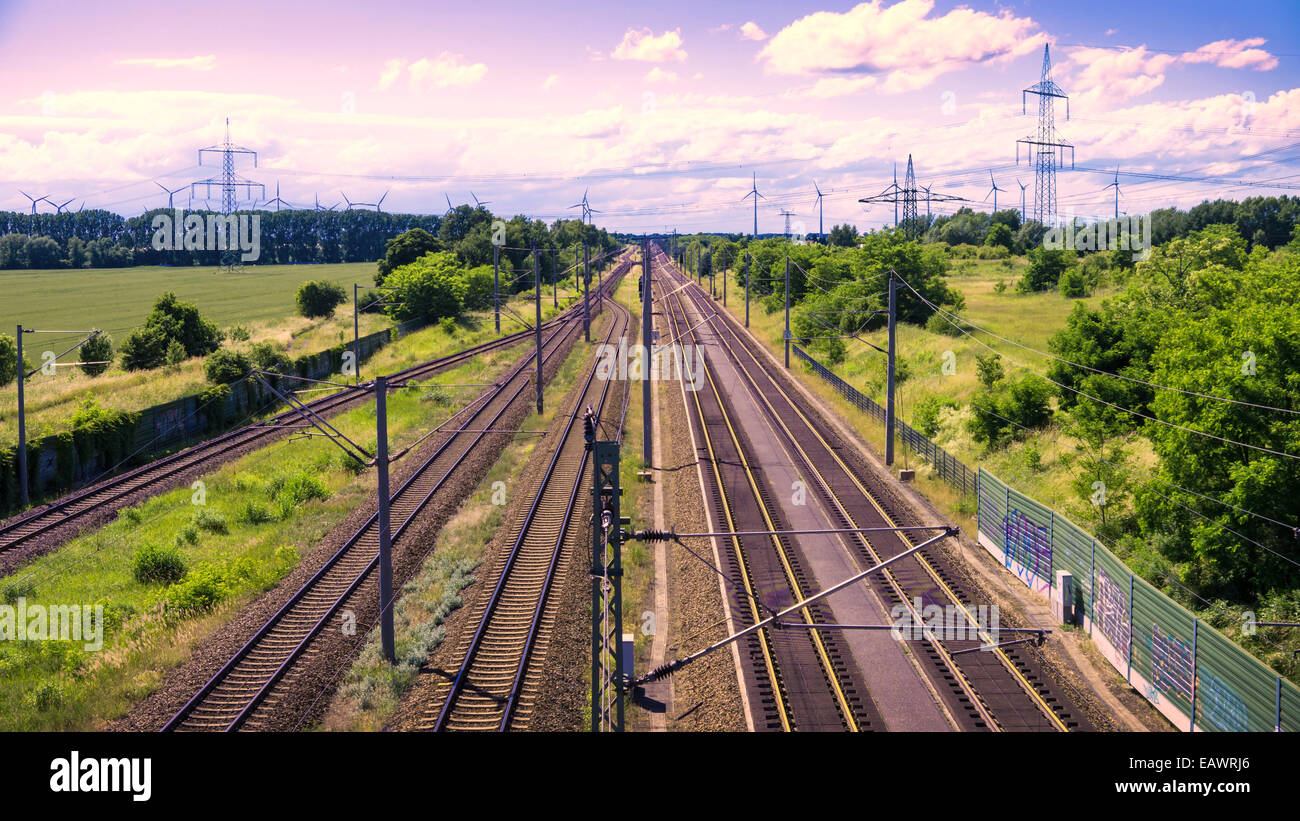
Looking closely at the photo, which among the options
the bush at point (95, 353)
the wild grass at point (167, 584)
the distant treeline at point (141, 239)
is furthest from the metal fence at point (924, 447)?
the distant treeline at point (141, 239)

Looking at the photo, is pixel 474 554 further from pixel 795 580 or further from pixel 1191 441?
pixel 1191 441

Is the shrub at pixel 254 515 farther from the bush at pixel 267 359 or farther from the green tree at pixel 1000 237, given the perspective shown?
the green tree at pixel 1000 237

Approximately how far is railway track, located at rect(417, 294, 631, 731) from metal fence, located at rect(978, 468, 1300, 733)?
38.0ft

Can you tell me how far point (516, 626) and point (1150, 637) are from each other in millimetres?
12808

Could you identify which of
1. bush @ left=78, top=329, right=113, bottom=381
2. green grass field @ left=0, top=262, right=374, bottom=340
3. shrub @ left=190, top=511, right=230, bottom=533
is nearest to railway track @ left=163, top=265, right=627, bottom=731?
shrub @ left=190, top=511, right=230, bottom=533

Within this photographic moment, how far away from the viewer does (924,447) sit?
35406mm

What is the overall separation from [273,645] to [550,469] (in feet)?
49.1

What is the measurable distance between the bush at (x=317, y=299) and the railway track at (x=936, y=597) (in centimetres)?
5464

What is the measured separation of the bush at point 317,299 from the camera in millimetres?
81938

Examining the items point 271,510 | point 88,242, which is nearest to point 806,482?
point 271,510

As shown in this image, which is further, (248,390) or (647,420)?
(248,390)

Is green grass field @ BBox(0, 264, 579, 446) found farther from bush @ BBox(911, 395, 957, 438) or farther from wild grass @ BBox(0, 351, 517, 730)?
bush @ BBox(911, 395, 957, 438)

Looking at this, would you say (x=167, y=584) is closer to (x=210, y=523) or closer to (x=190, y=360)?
(x=210, y=523)

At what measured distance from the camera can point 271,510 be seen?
96.3 feet
